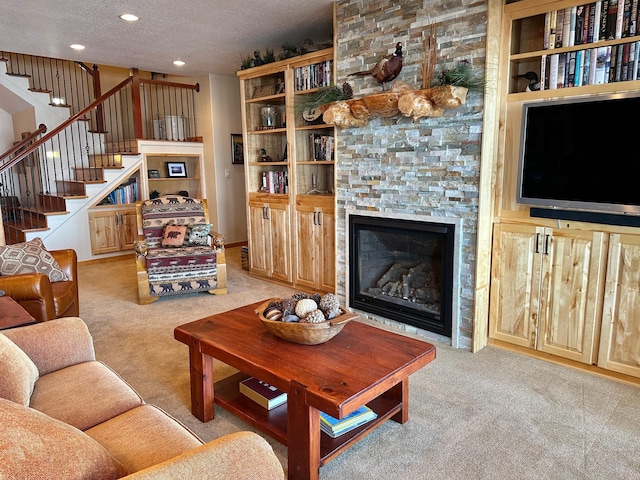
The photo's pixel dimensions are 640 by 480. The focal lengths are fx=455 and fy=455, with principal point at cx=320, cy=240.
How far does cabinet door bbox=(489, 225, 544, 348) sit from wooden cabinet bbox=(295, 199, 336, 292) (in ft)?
5.18

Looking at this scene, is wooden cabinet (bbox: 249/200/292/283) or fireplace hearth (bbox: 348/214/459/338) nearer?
fireplace hearth (bbox: 348/214/459/338)

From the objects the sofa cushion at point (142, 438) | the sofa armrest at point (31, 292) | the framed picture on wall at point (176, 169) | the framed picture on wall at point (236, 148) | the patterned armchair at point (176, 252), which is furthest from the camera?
the framed picture on wall at point (176, 169)

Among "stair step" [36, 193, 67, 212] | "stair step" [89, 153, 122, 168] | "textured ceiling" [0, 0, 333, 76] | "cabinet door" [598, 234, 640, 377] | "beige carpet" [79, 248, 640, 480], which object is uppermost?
"textured ceiling" [0, 0, 333, 76]

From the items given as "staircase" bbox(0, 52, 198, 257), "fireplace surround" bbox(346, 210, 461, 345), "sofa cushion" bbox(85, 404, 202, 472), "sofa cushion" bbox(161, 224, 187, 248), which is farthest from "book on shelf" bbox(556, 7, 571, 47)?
"staircase" bbox(0, 52, 198, 257)

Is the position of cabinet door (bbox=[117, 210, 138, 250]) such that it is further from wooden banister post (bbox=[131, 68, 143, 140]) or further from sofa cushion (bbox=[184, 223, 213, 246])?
sofa cushion (bbox=[184, 223, 213, 246])

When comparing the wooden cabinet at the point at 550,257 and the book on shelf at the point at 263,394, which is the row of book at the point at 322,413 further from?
the wooden cabinet at the point at 550,257

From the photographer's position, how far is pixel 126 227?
6.45 meters

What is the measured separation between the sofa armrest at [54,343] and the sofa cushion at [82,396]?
0.05 m

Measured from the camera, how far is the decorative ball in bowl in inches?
79.5

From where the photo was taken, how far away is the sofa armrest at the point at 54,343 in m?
1.88

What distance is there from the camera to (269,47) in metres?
5.06

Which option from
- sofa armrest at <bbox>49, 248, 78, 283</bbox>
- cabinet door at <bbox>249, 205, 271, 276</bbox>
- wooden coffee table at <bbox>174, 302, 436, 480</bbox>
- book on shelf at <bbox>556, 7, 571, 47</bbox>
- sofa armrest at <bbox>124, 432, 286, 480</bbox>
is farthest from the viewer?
cabinet door at <bbox>249, 205, 271, 276</bbox>

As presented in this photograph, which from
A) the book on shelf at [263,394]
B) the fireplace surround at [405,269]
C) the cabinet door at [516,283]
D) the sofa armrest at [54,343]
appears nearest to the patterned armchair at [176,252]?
the fireplace surround at [405,269]

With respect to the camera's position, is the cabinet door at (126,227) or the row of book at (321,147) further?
the cabinet door at (126,227)
